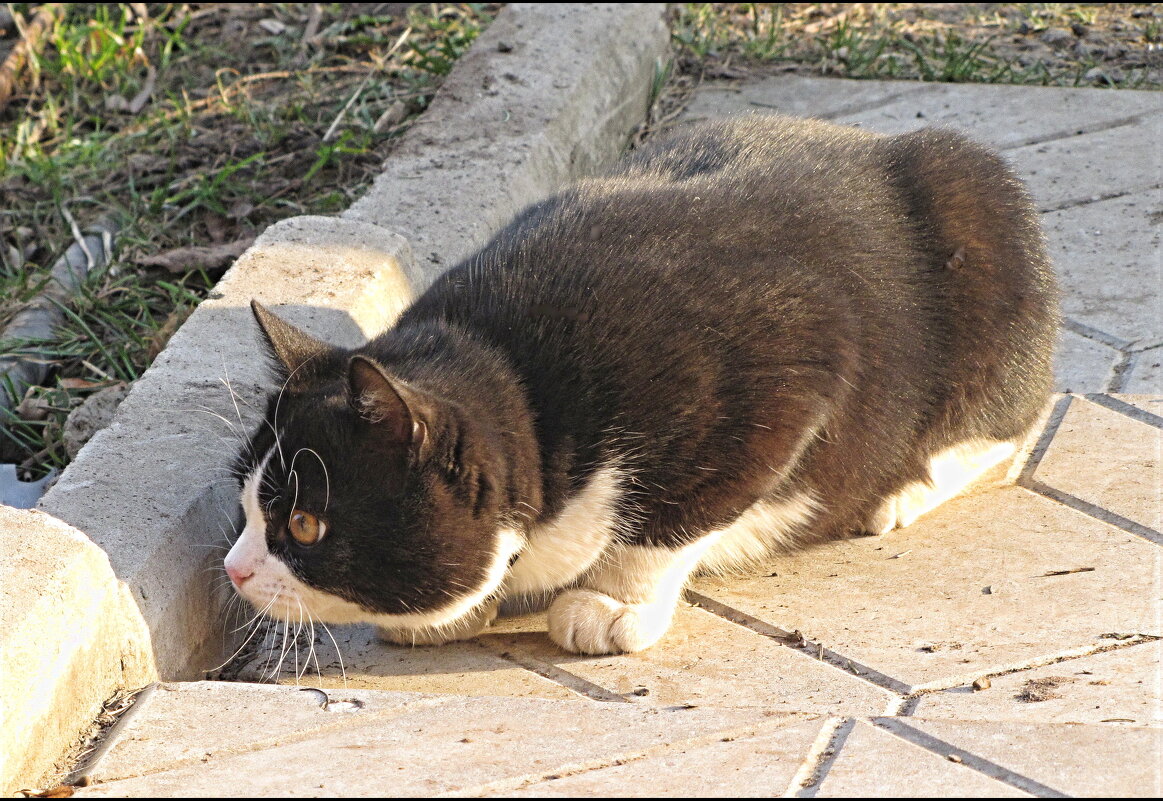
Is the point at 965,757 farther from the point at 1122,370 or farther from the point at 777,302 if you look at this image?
the point at 1122,370

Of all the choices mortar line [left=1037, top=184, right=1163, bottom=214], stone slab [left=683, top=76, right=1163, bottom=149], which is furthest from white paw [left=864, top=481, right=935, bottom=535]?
stone slab [left=683, top=76, right=1163, bottom=149]

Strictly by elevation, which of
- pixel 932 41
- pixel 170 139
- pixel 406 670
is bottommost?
pixel 406 670

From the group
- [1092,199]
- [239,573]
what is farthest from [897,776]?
[1092,199]

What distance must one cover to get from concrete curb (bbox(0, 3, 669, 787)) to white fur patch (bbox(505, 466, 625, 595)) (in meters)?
0.65

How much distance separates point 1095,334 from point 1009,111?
4.64 ft

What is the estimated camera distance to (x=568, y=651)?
2.62 metres

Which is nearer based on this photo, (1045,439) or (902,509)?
(902,509)

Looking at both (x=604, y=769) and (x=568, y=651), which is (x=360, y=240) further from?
(x=604, y=769)

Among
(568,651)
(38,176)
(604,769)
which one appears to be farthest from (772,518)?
(38,176)

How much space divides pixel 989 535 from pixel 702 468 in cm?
77

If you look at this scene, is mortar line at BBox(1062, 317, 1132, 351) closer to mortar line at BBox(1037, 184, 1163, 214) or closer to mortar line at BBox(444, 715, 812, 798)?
mortar line at BBox(1037, 184, 1163, 214)

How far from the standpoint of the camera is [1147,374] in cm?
334

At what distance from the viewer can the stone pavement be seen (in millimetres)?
1776

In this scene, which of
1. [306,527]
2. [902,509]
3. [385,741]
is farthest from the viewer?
[902,509]
